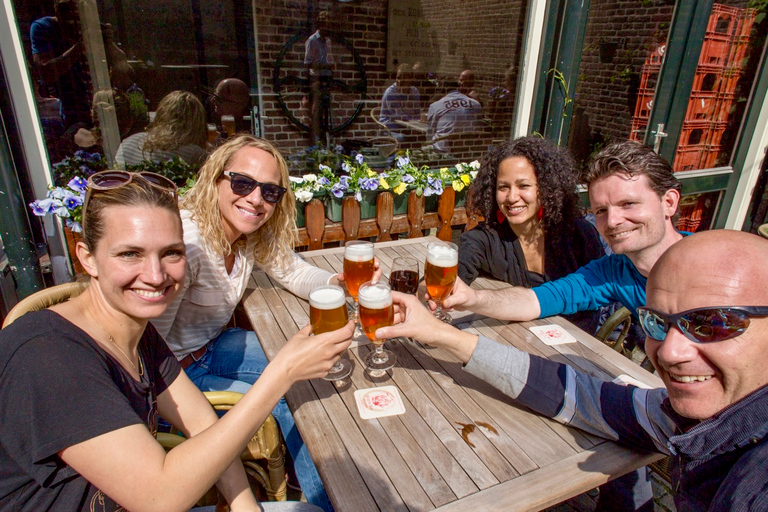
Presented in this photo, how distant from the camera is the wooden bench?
3.54 m

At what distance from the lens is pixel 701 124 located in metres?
5.16

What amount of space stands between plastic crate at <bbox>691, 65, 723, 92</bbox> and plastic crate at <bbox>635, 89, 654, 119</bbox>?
0.45 metres

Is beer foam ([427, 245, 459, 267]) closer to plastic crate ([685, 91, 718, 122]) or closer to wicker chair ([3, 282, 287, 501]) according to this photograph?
wicker chair ([3, 282, 287, 501])

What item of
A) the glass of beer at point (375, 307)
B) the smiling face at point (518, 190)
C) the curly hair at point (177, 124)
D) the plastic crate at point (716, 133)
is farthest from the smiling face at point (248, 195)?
the plastic crate at point (716, 133)

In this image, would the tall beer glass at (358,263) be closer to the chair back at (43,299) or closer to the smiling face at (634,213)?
the chair back at (43,299)

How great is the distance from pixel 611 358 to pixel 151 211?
170cm

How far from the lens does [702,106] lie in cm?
509

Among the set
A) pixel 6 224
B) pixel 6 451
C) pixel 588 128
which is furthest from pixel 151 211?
pixel 588 128

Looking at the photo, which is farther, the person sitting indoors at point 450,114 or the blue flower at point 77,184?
the person sitting indoors at point 450,114

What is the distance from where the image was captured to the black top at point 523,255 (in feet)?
8.25

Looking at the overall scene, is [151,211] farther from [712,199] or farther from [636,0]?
[712,199]

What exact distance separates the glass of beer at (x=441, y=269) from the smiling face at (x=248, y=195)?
0.88 metres

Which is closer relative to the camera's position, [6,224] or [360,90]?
[6,224]

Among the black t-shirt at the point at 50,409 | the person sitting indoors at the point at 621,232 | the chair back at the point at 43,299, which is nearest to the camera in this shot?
the black t-shirt at the point at 50,409
